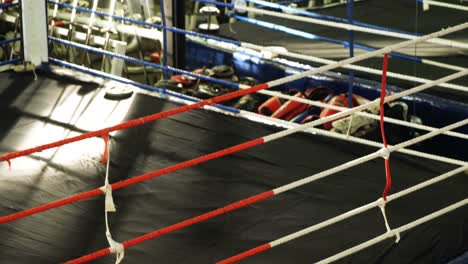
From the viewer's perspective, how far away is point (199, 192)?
12.3 ft

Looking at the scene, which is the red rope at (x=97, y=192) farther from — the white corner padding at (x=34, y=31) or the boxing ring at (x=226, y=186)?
the white corner padding at (x=34, y=31)

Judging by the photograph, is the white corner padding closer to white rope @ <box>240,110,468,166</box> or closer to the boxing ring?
the boxing ring

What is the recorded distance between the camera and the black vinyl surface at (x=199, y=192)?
328 centimetres

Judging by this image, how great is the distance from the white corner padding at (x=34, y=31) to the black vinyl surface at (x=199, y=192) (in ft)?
2.02

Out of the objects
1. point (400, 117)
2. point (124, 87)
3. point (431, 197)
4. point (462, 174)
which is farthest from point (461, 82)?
point (124, 87)

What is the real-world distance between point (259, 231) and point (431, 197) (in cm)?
83

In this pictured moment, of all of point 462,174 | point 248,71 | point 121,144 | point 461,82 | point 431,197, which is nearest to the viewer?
point 431,197

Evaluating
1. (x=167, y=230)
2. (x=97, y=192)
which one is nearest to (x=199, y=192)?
(x=167, y=230)

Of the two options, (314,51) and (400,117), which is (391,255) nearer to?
(400,117)

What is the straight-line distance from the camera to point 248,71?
19.4 feet

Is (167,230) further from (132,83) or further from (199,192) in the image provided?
(132,83)

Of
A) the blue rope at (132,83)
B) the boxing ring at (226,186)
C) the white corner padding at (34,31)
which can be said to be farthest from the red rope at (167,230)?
the white corner padding at (34,31)

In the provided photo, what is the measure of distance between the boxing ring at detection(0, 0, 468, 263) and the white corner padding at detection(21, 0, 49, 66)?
511 mm

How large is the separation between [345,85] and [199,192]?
6.05ft
